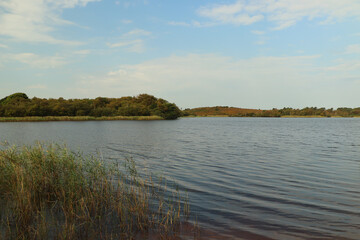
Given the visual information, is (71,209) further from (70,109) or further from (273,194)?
(70,109)

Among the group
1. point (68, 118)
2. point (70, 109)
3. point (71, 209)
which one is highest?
point (70, 109)

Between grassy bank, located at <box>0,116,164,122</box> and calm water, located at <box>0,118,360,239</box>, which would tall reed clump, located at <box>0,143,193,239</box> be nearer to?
calm water, located at <box>0,118,360,239</box>

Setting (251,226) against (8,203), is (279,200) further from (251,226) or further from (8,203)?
(8,203)

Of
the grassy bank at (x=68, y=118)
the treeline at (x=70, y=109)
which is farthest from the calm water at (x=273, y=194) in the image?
the treeline at (x=70, y=109)

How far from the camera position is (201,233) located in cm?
688

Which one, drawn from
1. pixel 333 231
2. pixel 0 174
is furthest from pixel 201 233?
pixel 0 174

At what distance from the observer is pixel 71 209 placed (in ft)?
22.8

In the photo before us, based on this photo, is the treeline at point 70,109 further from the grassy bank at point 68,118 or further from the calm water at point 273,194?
the calm water at point 273,194

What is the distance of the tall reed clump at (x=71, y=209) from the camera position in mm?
6324

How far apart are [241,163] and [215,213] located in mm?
9833

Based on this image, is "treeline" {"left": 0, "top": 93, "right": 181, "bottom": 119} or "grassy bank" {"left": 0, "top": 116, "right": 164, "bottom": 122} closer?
"grassy bank" {"left": 0, "top": 116, "right": 164, "bottom": 122}

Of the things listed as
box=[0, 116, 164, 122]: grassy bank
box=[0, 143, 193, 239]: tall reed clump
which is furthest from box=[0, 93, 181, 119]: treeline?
box=[0, 143, 193, 239]: tall reed clump

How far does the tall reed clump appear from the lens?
6.32 meters

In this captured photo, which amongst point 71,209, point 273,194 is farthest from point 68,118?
point 71,209
